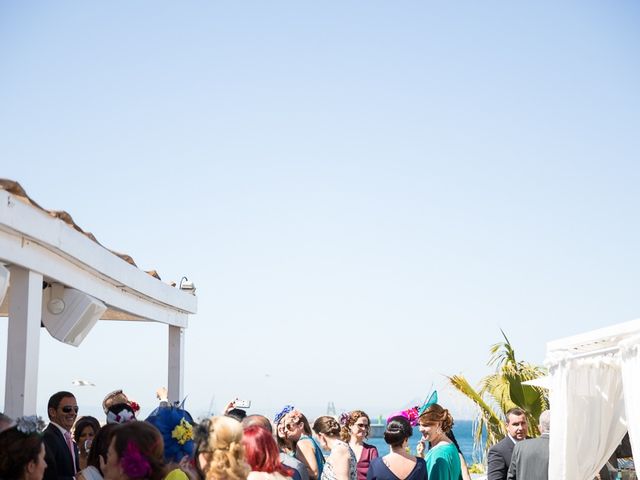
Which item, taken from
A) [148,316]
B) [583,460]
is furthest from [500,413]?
[583,460]

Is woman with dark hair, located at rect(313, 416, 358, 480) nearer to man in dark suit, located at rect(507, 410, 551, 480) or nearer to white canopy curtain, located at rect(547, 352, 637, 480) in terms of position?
man in dark suit, located at rect(507, 410, 551, 480)

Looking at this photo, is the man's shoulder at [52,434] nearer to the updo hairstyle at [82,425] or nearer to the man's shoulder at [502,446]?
the updo hairstyle at [82,425]

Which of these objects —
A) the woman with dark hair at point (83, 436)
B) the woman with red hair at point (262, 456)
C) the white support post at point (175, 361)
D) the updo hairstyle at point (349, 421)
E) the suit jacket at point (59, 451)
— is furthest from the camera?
the white support post at point (175, 361)

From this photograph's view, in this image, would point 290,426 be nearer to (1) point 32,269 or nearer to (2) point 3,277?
(1) point 32,269

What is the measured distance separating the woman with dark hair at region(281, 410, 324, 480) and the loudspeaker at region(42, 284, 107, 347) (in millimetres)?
2109

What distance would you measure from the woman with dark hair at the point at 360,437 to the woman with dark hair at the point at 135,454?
3.77 metres

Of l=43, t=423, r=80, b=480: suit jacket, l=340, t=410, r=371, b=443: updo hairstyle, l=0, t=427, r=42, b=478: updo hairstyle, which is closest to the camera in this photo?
l=0, t=427, r=42, b=478: updo hairstyle

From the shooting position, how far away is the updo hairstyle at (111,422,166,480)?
3.96 meters

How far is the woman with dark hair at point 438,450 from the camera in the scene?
6793 millimetres

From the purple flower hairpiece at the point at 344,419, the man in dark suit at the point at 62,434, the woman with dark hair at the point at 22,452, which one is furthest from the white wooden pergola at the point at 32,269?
the purple flower hairpiece at the point at 344,419

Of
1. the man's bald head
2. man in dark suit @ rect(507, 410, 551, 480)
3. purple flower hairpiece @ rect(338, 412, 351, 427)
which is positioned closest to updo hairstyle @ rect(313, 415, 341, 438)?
purple flower hairpiece @ rect(338, 412, 351, 427)

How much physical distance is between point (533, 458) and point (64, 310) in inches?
164

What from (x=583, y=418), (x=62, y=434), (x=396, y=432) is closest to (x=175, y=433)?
(x=62, y=434)

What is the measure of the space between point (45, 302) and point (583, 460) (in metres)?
4.70
